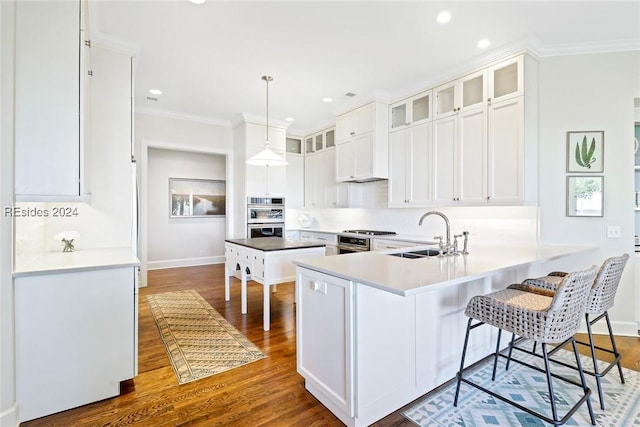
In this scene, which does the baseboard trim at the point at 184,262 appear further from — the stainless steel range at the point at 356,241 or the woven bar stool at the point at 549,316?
the woven bar stool at the point at 549,316

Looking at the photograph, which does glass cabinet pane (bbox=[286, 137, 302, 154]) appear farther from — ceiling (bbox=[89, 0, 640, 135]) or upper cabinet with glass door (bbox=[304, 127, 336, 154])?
ceiling (bbox=[89, 0, 640, 135])

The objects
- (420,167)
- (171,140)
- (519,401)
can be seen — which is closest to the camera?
(519,401)

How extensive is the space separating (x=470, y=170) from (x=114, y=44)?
12.7 ft

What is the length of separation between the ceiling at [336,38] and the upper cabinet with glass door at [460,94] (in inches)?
5.5

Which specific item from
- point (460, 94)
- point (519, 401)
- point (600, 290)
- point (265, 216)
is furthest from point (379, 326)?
point (265, 216)

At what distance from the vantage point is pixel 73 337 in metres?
1.90

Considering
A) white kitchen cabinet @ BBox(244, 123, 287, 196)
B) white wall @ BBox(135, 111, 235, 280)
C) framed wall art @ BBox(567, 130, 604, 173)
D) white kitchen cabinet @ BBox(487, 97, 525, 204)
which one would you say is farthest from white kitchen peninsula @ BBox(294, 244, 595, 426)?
white wall @ BBox(135, 111, 235, 280)

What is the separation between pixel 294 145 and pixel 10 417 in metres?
5.43

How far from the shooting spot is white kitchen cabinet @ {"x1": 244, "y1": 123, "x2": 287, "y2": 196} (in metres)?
5.26

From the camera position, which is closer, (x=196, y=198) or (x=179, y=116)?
(x=179, y=116)

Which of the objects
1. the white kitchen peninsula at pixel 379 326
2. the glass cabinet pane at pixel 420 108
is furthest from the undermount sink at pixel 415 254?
the glass cabinet pane at pixel 420 108

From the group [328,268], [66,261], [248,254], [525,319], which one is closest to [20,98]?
[66,261]

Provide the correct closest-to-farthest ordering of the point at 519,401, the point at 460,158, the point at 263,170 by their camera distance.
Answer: the point at 519,401, the point at 460,158, the point at 263,170

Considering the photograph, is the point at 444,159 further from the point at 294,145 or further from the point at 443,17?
the point at 294,145
